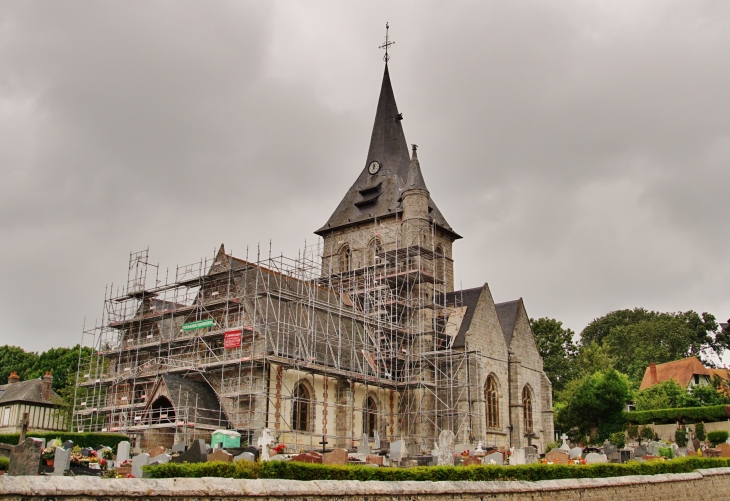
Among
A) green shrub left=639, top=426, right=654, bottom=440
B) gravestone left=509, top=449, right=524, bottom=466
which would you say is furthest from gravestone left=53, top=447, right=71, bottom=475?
green shrub left=639, top=426, right=654, bottom=440

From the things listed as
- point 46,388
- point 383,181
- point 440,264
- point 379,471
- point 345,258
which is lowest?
point 379,471

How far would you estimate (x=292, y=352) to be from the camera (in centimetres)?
3039

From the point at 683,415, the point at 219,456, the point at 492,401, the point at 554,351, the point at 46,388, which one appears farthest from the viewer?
the point at 554,351

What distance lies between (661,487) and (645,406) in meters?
32.0

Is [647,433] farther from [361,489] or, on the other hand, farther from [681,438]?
[361,489]

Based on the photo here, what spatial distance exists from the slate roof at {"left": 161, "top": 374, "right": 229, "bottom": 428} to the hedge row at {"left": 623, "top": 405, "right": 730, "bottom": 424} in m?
26.4

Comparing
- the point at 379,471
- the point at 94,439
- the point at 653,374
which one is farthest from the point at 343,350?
the point at 653,374

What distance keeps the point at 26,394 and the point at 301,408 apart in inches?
1033

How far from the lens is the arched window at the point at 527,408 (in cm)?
3856

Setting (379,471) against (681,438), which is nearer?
(379,471)

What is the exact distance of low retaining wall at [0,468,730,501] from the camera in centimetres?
804

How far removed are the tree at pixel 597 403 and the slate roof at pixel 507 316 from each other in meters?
7.54

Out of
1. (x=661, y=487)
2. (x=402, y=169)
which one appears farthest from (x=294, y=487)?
(x=402, y=169)

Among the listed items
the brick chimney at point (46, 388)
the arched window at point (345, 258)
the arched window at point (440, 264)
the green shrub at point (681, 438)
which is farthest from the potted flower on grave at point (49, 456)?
the brick chimney at point (46, 388)
